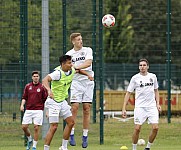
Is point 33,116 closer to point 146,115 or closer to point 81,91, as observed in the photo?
point 81,91

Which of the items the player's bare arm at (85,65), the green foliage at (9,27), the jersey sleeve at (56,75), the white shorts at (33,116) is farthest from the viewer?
the green foliage at (9,27)

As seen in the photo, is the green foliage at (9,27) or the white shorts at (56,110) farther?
the green foliage at (9,27)

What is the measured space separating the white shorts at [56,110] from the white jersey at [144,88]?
2159 millimetres

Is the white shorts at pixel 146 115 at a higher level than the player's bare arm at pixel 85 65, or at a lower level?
lower

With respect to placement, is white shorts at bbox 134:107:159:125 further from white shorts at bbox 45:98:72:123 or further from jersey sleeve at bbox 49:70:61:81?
jersey sleeve at bbox 49:70:61:81

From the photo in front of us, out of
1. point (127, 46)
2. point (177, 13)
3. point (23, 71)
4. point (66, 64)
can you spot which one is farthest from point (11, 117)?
point (127, 46)

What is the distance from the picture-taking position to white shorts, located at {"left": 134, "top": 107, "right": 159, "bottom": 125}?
1653 cm

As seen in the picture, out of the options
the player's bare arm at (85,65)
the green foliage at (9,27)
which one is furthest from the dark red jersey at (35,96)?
the green foliage at (9,27)

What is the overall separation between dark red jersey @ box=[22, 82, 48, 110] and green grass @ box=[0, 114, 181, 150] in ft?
4.14

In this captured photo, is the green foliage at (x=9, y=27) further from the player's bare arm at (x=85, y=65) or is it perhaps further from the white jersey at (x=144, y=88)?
the white jersey at (x=144, y=88)

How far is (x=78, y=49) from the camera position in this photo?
54.3 feet

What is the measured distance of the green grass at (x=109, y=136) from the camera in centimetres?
1953

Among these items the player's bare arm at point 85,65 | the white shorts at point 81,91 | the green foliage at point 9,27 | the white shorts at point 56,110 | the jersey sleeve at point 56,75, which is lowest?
the white shorts at point 56,110

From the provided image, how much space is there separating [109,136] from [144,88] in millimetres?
5573
